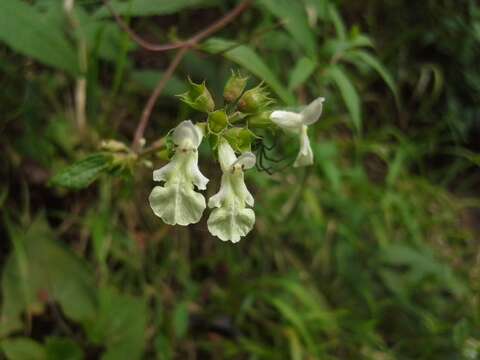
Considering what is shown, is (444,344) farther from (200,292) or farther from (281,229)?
(200,292)

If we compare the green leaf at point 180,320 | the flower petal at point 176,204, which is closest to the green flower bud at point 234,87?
the flower petal at point 176,204

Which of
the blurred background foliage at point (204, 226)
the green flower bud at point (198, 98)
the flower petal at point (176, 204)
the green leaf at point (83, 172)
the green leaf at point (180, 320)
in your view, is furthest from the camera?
the green leaf at point (180, 320)

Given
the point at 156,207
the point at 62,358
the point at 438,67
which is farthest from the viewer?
the point at 438,67

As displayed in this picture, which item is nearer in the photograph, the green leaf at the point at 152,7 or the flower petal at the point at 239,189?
the flower petal at the point at 239,189

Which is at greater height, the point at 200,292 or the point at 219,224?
the point at 200,292

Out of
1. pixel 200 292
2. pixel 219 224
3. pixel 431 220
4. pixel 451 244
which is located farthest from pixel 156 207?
pixel 451 244

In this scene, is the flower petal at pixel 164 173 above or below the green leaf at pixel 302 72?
below

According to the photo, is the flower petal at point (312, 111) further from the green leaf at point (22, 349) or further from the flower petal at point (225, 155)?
the green leaf at point (22, 349)

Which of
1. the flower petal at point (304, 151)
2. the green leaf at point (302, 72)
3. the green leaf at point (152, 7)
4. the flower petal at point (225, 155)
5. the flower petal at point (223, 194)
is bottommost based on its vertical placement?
the flower petal at point (223, 194)
